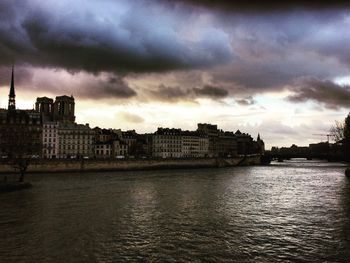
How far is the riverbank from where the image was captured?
102m

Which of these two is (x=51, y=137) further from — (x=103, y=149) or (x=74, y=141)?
(x=103, y=149)

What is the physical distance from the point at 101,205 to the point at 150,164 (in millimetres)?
85532

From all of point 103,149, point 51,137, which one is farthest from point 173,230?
point 103,149

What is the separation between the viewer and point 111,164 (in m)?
114

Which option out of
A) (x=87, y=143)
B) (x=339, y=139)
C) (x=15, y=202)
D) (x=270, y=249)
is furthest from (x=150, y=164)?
(x=270, y=249)

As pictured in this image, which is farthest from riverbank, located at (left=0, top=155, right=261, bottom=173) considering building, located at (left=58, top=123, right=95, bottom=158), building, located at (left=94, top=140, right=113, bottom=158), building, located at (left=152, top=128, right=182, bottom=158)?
building, located at (left=152, top=128, right=182, bottom=158)

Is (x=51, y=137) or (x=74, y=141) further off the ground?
(x=51, y=137)

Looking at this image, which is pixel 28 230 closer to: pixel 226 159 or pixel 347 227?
pixel 347 227

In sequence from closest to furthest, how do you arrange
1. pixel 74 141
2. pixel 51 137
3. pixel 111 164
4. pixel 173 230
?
1. pixel 173 230
2. pixel 111 164
3. pixel 51 137
4. pixel 74 141

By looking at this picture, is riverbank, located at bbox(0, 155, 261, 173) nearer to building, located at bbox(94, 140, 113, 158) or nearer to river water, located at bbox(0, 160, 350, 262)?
building, located at bbox(94, 140, 113, 158)

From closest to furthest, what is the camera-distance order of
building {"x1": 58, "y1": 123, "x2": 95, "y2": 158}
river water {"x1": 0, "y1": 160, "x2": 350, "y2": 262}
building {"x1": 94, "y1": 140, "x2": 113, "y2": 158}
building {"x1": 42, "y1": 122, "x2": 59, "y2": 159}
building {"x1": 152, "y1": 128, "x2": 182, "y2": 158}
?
1. river water {"x1": 0, "y1": 160, "x2": 350, "y2": 262}
2. building {"x1": 42, "y1": 122, "x2": 59, "y2": 159}
3. building {"x1": 58, "y1": 123, "x2": 95, "y2": 158}
4. building {"x1": 94, "y1": 140, "x2": 113, "y2": 158}
5. building {"x1": 152, "y1": 128, "x2": 182, "y2": 158}

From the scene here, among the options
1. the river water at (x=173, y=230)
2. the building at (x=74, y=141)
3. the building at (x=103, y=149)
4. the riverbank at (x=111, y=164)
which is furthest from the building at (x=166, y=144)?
the river water at (x=173, y=230)

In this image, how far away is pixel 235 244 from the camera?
22.4 meters

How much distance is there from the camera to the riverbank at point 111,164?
4003 inches
